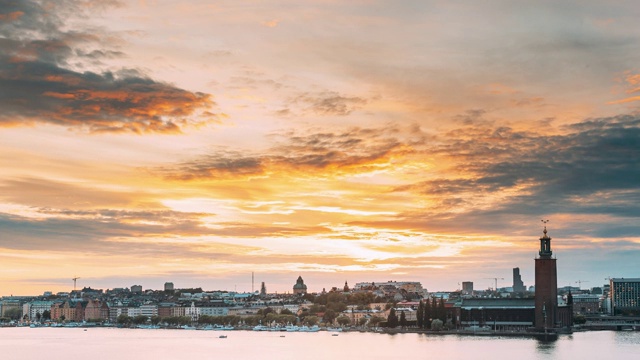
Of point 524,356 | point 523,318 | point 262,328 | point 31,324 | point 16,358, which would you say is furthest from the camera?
point 31,324

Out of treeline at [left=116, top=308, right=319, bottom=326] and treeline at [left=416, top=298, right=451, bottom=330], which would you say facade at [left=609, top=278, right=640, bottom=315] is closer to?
treeline at [left=116, top=308, right=319, bottom=326]

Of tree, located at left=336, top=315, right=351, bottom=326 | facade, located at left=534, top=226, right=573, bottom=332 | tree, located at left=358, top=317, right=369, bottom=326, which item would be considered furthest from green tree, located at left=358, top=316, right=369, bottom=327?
facade, located at left=534, top=226, right=573, bottom=332

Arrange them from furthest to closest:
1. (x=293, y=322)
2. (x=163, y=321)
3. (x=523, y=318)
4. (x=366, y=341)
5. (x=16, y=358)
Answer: (x=163, y=321) < (x=293, y=322) < (x=523, y=318) < (x=366, y=341) < (x=16, y=358)

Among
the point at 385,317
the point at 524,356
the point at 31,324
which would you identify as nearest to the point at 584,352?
the point at 524,356

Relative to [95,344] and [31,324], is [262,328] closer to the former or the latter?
[95,344]

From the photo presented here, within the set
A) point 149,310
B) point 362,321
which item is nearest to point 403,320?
point 362,321

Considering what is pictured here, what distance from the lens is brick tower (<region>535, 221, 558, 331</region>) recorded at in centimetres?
9688

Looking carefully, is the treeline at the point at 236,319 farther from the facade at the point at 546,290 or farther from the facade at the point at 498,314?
the facade at the point at 546,290

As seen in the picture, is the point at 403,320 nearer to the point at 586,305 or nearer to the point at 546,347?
the point at 546,347

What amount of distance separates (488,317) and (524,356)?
41329mm

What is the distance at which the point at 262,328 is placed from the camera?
128 metres

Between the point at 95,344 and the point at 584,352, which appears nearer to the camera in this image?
the point at 584,352

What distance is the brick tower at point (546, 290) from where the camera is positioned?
96.9m

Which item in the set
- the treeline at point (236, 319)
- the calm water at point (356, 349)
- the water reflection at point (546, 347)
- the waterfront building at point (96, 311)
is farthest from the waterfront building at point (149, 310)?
the water reflection at point (546, 347)
